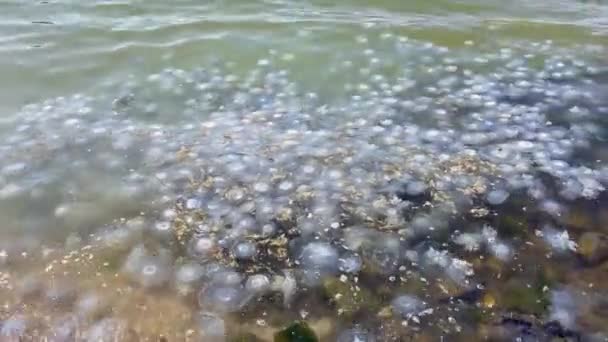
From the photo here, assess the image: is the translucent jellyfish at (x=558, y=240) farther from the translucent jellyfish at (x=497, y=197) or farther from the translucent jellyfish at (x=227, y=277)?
the translucent jellyfish at (x=227, y=277)

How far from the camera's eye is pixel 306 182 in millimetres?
4656

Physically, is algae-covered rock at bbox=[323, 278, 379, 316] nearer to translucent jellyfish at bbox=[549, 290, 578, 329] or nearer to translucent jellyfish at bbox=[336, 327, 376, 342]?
translucent jellyfish at bbox=[336, 327, 376, 342]

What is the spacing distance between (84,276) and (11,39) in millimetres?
4558

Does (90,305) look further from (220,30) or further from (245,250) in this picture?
(220,30)

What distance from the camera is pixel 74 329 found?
139 inches

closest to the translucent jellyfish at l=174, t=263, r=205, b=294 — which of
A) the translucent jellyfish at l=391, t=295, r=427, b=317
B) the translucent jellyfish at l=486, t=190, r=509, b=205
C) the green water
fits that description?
the translucent jellyfish at l=391, t=295, r=427, b=317

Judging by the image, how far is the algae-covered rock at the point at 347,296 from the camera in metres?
3.62

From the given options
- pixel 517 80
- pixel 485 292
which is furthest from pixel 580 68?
pixel 485 292

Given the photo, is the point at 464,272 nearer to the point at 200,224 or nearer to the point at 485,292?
the point at 485,292

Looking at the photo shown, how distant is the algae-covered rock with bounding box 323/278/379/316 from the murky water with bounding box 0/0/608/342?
1 cm

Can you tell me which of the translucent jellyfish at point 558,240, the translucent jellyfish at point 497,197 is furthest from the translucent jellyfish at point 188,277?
the translucent jellyfish at point 558,240

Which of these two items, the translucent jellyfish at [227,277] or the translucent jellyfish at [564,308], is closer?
the translucent jellyfish at [564,308]

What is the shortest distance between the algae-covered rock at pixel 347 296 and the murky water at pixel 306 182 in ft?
0.03

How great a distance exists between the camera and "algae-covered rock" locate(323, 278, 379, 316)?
11.9 feet
